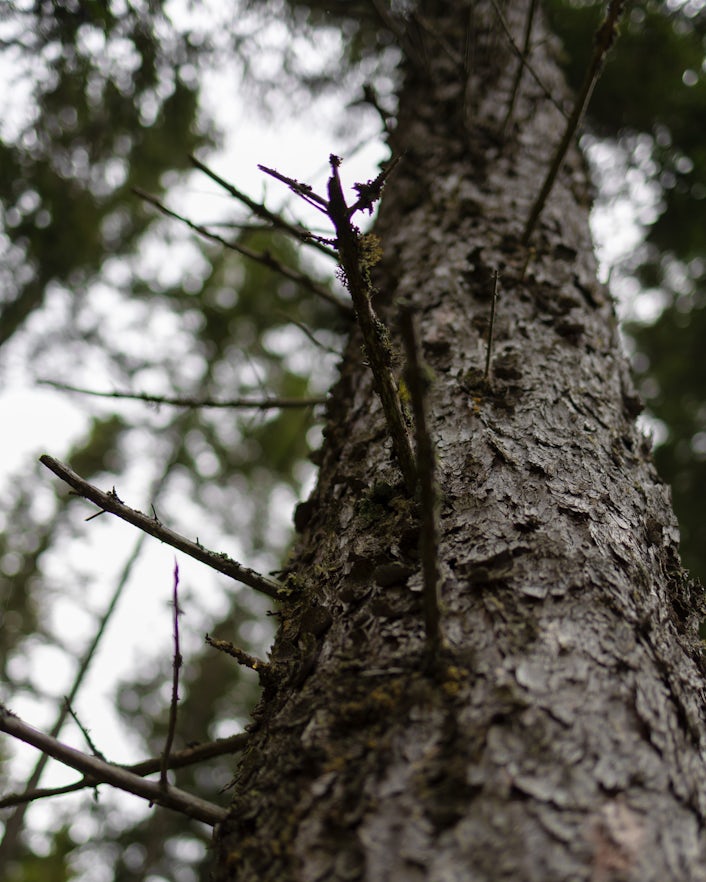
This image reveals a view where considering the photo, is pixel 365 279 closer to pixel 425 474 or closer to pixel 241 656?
pixel 425 474

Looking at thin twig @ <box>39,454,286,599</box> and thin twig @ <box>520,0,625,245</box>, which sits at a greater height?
thin twig @ <box>520,0,625,245</box>

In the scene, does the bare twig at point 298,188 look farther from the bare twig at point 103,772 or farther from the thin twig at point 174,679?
the bare twig at point 103,772

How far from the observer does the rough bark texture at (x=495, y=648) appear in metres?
0.84

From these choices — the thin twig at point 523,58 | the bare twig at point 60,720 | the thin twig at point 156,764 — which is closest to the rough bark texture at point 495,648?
the thin twig at point 156,764

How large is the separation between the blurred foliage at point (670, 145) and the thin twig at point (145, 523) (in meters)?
3.45

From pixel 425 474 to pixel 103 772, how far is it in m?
0.80

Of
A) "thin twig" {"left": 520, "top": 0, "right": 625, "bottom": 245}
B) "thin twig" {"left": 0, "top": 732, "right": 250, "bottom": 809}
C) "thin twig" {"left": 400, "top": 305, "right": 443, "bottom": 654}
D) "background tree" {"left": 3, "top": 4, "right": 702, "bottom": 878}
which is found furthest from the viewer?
"background tree" {"left": 3, "top": 4, "right": 702, "bottom": 878}

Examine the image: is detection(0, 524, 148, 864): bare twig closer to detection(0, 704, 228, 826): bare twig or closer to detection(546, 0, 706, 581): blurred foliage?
detection(0, 704, 228, 826): bare twig

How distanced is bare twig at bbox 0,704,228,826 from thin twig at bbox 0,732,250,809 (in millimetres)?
79

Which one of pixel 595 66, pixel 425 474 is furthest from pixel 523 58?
pixel 425 474

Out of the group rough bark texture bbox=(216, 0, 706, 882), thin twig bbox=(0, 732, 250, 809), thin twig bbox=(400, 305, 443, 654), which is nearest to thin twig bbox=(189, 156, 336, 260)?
rough bark texture bbox=(216, 0, 706, 882)

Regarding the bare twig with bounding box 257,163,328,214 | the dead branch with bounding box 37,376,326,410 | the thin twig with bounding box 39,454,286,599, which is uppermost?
the dead branch with bounding box 37,376,326,410

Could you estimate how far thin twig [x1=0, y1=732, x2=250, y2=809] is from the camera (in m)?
1.18

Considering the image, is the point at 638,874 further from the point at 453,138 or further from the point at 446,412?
the point at 453,138
